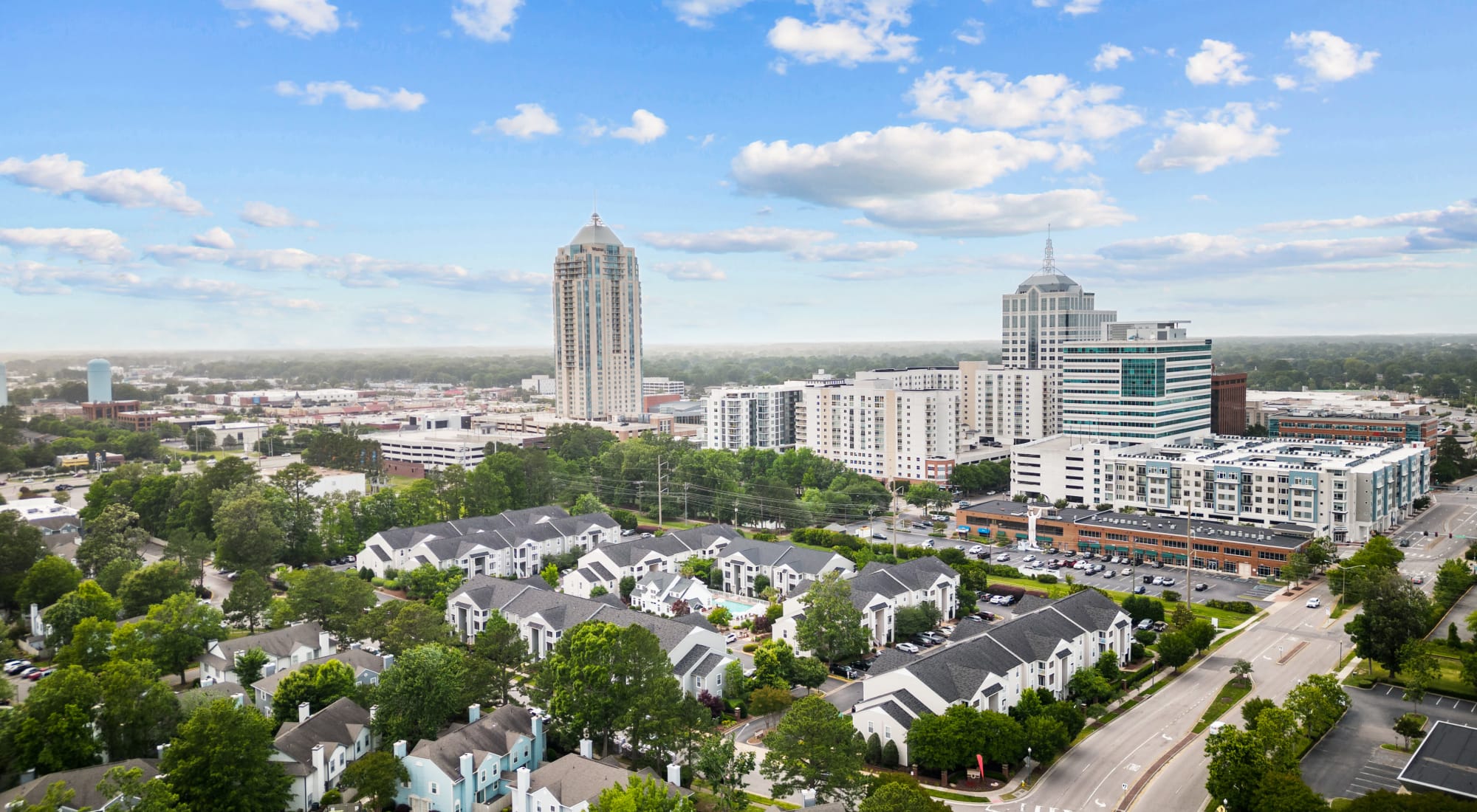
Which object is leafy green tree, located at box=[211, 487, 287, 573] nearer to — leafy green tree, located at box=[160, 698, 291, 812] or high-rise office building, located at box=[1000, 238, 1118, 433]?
leafy green tree, located at box=[160, 698, 291, 812]

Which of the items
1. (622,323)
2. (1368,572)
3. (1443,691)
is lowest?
(1443,691)

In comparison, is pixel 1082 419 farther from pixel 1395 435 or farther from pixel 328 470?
pixel 328 470

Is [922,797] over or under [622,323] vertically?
under

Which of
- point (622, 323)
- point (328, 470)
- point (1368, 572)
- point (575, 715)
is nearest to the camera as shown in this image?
point (575, 715)

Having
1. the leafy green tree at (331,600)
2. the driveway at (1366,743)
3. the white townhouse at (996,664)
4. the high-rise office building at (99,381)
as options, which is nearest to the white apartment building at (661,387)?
the high-rise office building at (99,381)

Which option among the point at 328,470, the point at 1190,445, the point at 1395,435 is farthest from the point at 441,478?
the point at 1395,435

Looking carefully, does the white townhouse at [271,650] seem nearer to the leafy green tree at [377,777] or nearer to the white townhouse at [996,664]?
the leafy green tree at [377,777]

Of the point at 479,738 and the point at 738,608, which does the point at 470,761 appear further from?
the point at 738,608
